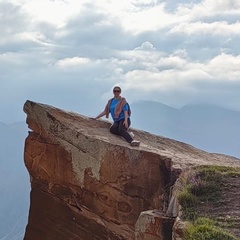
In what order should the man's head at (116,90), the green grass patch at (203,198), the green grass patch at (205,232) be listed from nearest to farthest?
the green grass patch at (205,232) < the green grass patch at (203,198) < the man's head at (116,90)

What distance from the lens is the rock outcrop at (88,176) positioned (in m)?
17.9

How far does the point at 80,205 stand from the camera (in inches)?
775

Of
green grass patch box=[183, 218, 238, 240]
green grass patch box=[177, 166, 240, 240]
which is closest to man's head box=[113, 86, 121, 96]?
green grass patch box=[177, 166, 240, 240]

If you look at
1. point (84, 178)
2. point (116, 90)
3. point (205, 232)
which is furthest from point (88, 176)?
point (205, 232)

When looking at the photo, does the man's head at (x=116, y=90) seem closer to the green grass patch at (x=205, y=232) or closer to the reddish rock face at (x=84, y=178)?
the reddish rock face at (x=84, y=178)

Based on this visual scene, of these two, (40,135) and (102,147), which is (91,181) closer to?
(102,147)

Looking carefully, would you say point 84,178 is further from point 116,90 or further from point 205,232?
point 205,232

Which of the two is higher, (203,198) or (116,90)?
(116,90)

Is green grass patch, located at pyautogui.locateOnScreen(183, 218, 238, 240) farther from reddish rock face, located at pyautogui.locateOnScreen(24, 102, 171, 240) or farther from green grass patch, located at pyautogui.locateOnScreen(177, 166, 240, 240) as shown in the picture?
reddish rock face, located at pyautogui.locateOnScreen(24, 102, 171, 240)

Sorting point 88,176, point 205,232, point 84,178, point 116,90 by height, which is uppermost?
point 116,90

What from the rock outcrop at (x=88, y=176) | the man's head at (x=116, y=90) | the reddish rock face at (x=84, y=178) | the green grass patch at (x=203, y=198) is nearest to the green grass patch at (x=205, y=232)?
the green grass patch at (x=203, y=198)

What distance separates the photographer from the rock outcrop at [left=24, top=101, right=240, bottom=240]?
→ 17922 mm

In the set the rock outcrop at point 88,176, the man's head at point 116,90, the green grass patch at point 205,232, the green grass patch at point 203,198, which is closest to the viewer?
the green grass patch at point 205,232

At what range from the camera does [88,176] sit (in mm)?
19219
